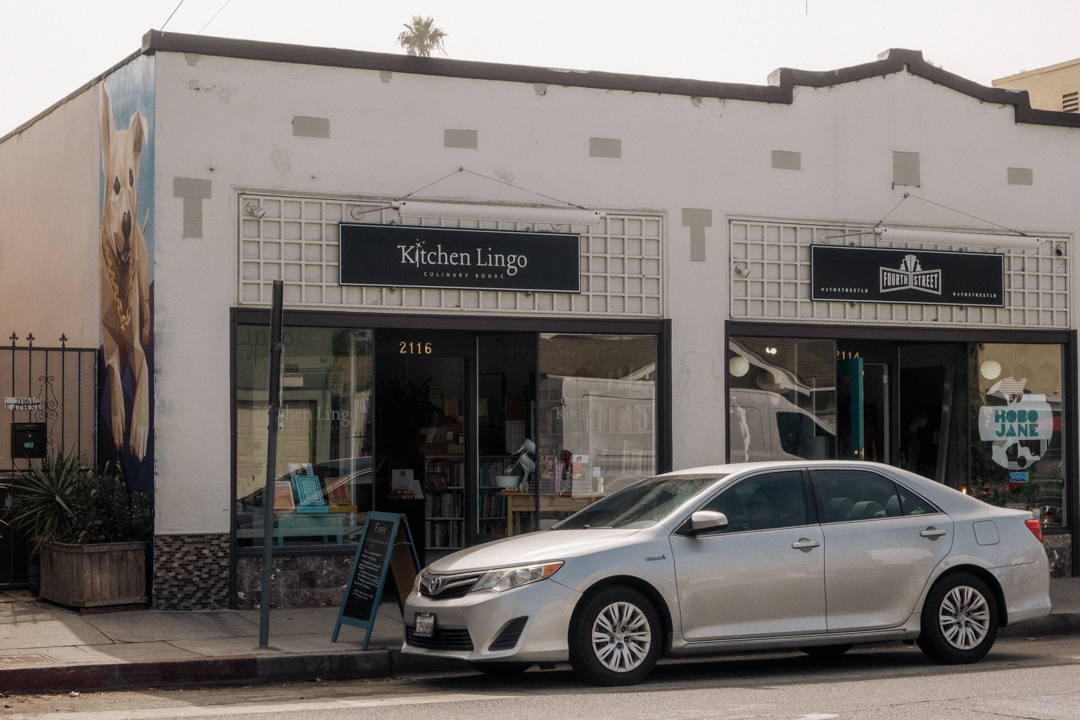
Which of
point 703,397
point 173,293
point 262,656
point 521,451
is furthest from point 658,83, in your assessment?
point 262,656

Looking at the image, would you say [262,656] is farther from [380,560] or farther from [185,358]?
[185,358]

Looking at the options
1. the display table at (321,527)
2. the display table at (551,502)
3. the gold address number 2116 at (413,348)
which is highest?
the gold address number 2116 at (413,348)

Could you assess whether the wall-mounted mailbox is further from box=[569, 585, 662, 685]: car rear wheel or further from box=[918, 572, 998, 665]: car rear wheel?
box=[918, 572, 998, 665]: car rear wheel

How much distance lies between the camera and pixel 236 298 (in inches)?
466

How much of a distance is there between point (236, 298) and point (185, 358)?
0.73 meters

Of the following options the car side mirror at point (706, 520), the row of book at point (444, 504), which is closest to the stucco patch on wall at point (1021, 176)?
the row of book at point (444, 504)

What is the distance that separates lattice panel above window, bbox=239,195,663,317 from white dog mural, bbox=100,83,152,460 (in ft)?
3.50

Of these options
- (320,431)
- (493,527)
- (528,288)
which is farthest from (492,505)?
(528,288)

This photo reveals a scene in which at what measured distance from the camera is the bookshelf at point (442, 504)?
568 inches

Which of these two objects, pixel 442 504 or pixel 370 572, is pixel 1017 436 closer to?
pixel 442 504

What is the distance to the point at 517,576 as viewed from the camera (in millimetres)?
8211

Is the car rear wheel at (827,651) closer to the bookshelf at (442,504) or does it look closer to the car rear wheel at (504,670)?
the car rear wheel at (504,670)

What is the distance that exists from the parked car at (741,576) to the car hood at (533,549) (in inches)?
0.7

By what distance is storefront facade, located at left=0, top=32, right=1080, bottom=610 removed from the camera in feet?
38.8
